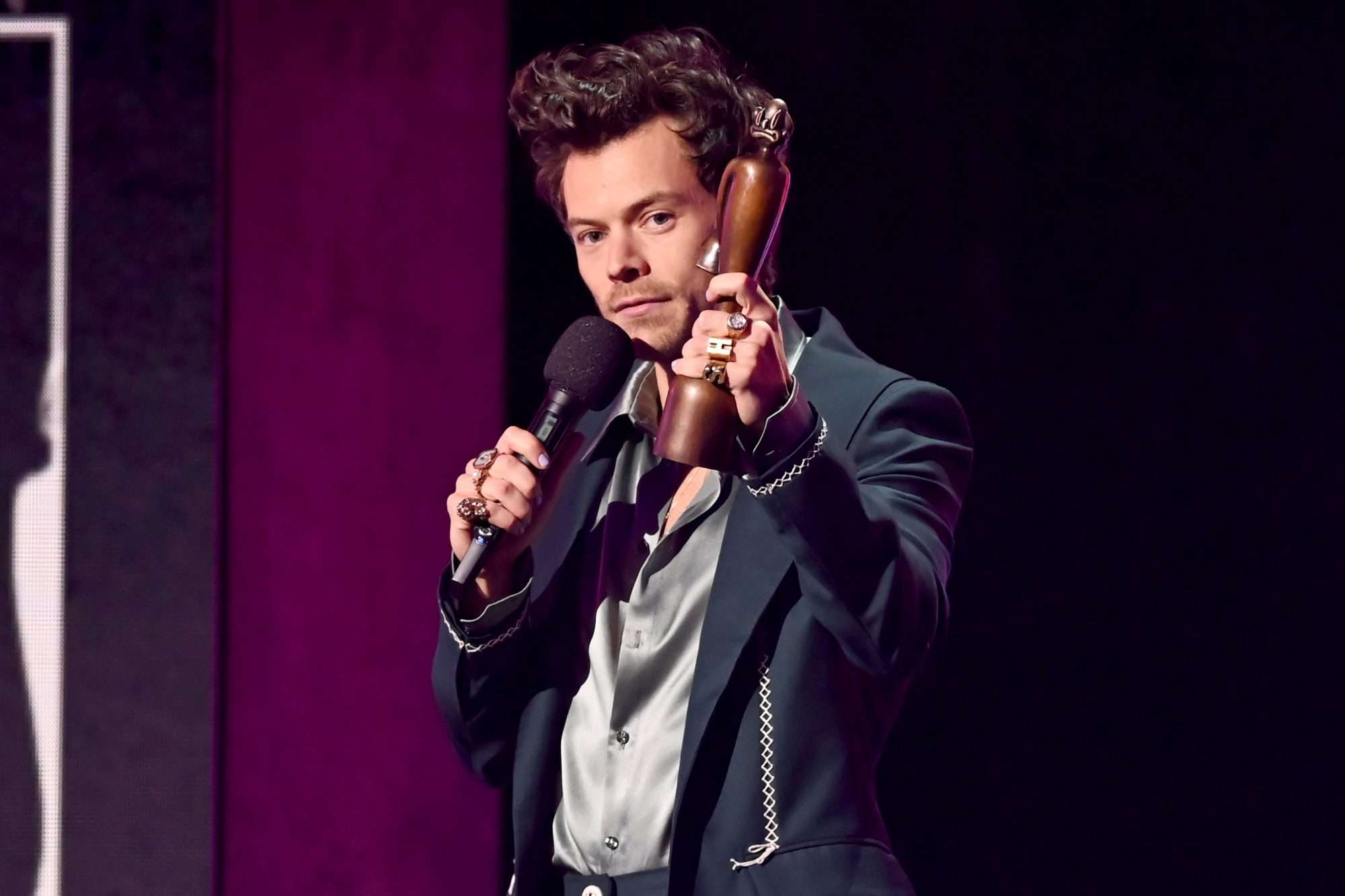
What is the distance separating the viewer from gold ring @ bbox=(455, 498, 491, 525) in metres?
1.26

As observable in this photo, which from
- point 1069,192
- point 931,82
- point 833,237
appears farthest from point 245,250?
point 1069,192

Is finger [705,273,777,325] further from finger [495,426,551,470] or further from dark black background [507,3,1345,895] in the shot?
dark black background [507,3,1345,895]

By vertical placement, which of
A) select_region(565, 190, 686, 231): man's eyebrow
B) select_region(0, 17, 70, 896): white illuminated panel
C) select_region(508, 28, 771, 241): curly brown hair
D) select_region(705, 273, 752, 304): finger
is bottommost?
select_region(0, 17, 70, 896): white illuminated panel

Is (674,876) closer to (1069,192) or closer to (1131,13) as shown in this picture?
(1069,192)

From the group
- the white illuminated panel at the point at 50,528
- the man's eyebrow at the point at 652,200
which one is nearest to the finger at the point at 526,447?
the man's eyebrow at the point at 652,200

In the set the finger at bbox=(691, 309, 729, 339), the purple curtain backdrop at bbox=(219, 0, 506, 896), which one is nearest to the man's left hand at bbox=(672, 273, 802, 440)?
the finger at bbox=(691, 309, 729, 339)

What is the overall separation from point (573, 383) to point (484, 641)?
27cm

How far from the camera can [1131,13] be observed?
192 centimetres

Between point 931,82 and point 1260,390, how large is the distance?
0.58 meters

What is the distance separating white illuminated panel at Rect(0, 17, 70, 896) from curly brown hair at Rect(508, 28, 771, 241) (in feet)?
3.09

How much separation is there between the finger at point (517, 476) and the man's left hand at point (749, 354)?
0.18 m

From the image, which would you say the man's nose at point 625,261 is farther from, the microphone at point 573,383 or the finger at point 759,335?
the finger at point 759,335

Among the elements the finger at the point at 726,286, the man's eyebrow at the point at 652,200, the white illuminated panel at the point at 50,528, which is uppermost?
the man's eyebrow at the point at 652,200

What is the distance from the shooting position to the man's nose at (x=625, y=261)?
1456 mm
